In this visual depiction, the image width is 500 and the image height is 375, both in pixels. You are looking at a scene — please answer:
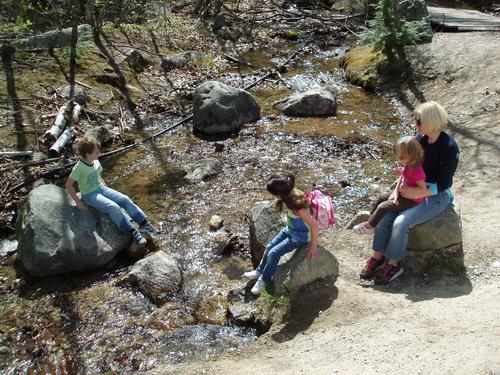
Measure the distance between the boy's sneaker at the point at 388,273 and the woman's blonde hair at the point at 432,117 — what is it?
1696mm

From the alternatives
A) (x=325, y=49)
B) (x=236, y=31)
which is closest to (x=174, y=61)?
(x=236, y=31)

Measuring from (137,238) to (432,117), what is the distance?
458cm

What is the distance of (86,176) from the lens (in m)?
7.71

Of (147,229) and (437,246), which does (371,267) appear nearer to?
(437,246)

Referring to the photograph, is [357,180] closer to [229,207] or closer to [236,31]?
[229,207]

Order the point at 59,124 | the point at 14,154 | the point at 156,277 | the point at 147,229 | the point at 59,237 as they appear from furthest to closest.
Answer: the point at 59,124 → the point at 14,154 → the point at 147,229 → the point at 59,237 → the point at 156,277

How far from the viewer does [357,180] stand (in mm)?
9633

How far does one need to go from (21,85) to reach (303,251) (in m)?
9.25

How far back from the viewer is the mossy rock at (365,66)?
13.9 metres

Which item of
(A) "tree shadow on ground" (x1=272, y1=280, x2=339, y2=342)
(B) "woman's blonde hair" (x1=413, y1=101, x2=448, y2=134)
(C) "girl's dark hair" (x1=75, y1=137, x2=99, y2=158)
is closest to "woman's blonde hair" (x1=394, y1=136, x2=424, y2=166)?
(B) "woman's blonde hair" (x1=413, y1=101, x2=448, y2=134)

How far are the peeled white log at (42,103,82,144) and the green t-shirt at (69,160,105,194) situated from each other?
346cm

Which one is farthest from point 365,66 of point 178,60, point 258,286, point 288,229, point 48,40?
point 258,286

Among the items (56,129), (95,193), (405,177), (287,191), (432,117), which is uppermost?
(432,117)

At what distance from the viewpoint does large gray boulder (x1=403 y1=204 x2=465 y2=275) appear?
6.18 m
